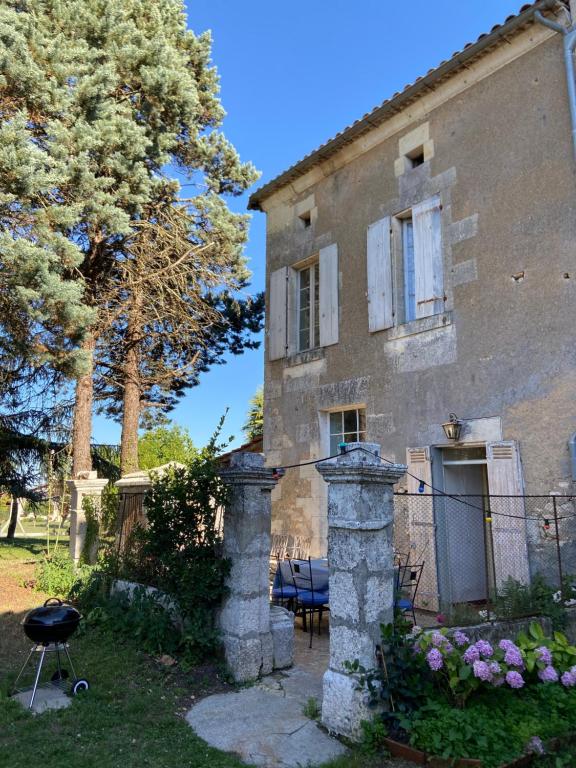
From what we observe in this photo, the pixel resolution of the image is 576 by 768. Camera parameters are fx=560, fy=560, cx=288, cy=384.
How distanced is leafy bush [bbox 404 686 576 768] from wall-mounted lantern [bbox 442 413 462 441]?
3.84m

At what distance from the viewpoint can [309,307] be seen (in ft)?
33.7

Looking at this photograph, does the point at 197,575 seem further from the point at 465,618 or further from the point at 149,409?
the point at 149,409

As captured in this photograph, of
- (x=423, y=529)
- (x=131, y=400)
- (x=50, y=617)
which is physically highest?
→ (x=131, y=400)

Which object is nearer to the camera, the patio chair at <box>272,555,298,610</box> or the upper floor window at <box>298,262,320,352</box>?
the patio chair at <box>272,555,298,610</box>

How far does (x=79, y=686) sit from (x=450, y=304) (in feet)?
20.2

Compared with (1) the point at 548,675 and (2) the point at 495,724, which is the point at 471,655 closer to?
(2) the point at 495,724

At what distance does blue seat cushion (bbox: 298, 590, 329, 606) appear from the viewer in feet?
19.5

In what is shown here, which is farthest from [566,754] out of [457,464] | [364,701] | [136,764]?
[457,464]

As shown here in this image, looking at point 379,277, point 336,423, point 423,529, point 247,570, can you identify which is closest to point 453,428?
point 423,529

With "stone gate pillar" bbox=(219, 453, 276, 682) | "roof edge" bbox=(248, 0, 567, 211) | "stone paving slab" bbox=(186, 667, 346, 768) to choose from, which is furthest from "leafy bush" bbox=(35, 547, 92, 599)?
"roof edge" bbox=(248, 0, 567, 211)

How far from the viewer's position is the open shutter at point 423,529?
7.40m

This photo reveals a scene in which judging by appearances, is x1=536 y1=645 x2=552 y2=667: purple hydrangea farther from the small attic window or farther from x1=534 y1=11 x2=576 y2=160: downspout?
the small attic window

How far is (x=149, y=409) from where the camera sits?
14.8 meters

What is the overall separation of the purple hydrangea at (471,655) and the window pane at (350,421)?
5531 mm
